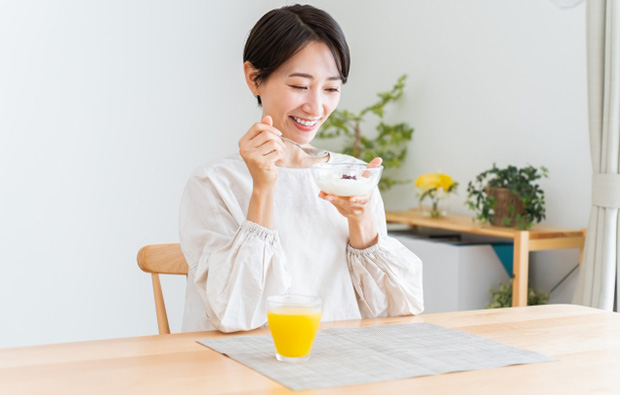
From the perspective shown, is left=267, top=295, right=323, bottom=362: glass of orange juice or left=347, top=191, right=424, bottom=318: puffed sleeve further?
left=347, top=191, right=424, bottom=318: puffed sleeve

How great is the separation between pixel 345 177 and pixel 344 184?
0.5 inches

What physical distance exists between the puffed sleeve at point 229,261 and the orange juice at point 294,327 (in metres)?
0.25

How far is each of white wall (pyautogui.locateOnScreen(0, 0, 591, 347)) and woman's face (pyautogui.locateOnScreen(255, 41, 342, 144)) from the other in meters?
1.65

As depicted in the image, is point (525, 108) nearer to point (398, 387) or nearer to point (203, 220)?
point (203, 220)

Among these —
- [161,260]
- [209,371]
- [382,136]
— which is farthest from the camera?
[382,136]

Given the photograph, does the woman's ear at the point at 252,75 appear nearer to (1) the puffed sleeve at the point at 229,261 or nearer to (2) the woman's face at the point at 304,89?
(2) the woman's face at the point at 304,89

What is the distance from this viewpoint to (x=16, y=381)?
37.1 inches

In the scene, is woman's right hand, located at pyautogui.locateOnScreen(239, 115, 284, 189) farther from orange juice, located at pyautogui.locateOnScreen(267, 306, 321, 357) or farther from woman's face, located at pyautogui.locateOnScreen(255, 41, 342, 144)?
orange juice, located at pyautogui.locateOnScreen(267, 306, 321, 357)

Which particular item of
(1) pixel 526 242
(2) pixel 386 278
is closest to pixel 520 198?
(1) pixel 526 242

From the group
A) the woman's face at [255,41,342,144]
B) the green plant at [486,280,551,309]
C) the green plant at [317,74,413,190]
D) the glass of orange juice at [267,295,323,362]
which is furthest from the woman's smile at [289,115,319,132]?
the green plant at [317,74,413,190]

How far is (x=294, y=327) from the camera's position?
102cm

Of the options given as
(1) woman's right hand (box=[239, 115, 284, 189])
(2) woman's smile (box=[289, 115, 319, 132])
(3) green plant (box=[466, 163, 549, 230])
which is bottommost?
(3) green plant (box=[466, 163, 549, 230])

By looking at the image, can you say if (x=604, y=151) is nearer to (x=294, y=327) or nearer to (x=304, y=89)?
→ (x=304, y=89)

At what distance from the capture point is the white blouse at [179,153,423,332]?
1374 mm
